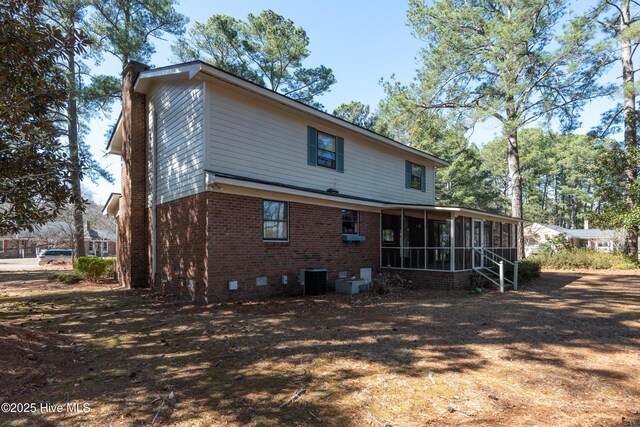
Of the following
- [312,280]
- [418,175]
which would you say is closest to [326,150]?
[312,280]

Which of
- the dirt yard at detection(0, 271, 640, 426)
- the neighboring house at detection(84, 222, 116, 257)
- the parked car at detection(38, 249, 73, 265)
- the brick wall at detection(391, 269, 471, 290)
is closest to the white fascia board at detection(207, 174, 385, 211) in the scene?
the dirt yard at detection(0, 271, 640, 426)

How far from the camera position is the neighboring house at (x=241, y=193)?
939 centimetres

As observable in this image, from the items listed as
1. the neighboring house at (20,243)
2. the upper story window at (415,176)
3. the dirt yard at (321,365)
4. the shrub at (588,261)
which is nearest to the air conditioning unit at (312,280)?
the dirt yard at (321,365)

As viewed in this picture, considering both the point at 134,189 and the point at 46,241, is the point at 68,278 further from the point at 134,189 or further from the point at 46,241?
the point at 46,241

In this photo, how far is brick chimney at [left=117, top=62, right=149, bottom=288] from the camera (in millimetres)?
12359

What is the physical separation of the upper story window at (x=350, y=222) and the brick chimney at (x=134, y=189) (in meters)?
7.08

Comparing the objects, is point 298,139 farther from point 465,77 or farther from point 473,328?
point 465,77

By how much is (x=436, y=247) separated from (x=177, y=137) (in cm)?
955

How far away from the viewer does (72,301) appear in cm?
983

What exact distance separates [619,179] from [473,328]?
19.1m

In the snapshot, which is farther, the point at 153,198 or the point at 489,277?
the point at 489,277

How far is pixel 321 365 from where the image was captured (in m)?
4.71

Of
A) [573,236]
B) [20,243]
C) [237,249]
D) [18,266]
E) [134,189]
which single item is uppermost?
[134,189]

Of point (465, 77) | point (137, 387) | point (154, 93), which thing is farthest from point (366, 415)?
point (465, 77)
